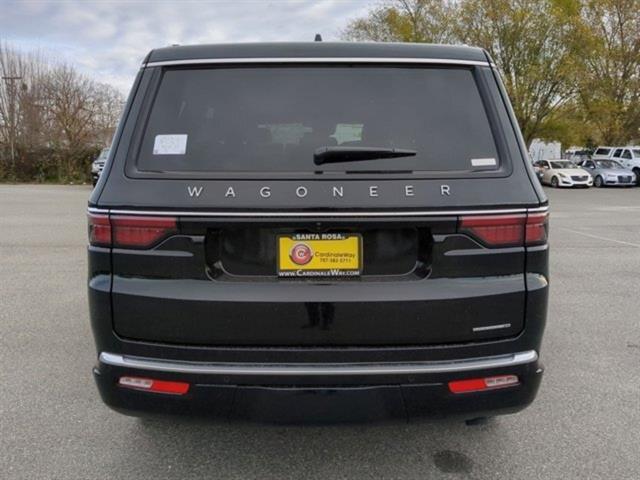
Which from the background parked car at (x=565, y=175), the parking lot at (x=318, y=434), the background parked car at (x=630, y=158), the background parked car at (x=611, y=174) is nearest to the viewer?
the parking lot at (x=318, y=434)

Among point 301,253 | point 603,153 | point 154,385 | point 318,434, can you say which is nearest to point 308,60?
point 301,253

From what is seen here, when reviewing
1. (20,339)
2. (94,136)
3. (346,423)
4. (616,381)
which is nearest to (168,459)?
(346,423)

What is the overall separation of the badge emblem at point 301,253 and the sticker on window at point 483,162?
0.81m

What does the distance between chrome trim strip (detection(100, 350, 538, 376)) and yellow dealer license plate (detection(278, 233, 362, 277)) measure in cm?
39

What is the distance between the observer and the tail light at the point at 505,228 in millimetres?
2188

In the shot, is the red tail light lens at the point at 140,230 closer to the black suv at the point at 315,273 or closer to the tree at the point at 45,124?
the black suv at the point at 315,273

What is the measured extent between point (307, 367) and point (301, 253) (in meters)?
0.47

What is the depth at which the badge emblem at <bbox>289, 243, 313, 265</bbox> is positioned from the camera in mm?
2195

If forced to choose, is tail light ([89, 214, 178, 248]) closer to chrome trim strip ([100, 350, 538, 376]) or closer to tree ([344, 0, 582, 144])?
chrome trim strip ([100, 350, 538, 376])

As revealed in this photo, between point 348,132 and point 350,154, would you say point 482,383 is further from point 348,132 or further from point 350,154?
point 348,132

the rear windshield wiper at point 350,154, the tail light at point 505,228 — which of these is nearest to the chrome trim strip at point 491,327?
the tail light at point 505,228

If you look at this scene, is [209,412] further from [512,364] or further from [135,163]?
[512,364]

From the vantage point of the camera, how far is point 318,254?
2.20m

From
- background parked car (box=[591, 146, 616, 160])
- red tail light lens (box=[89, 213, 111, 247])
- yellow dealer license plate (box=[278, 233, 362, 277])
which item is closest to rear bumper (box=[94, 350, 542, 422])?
yellow dealer license plate (box=[278, 233, 362, 277])
